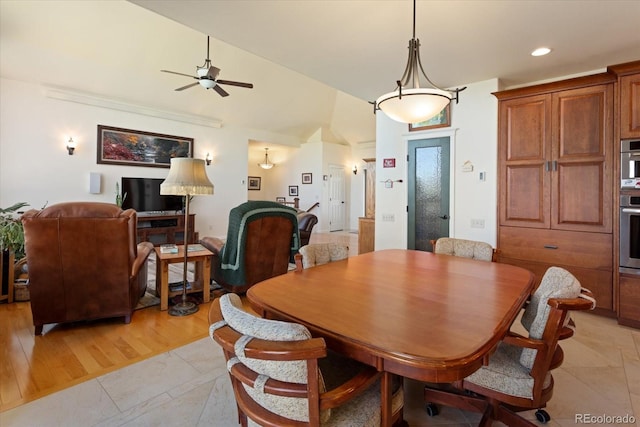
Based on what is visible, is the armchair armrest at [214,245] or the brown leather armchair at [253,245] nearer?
the brown leather armchair at [253,245]

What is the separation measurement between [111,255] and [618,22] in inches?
179

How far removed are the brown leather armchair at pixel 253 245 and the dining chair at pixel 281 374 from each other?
2329mm

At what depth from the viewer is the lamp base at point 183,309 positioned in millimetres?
3086

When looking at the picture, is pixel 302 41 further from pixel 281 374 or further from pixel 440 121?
pixel 281 374

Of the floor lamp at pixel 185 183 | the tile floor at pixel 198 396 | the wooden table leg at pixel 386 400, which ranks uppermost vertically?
the floor lamp at pixel 185 183

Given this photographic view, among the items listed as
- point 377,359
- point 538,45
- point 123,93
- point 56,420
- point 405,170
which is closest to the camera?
point 377,359

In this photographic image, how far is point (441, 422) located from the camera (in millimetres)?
1652

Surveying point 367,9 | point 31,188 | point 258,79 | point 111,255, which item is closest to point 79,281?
point 111,255

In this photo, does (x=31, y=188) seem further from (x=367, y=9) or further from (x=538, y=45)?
(x=538, y=45)

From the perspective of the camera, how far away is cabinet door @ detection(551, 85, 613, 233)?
298cm

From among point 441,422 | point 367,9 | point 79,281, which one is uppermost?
point 367,9

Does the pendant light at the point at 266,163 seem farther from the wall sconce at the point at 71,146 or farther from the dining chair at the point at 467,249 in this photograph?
the dining chair at the point at 467,249

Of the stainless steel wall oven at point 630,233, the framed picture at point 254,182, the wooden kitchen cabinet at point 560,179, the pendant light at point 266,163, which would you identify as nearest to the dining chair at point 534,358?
the stainless steel wall oven at point 630,233

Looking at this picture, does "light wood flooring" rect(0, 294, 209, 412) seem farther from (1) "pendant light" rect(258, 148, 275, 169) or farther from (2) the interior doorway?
(1) "pendant light" rect(258, 148, 275, 169)
